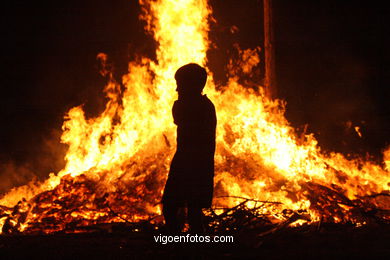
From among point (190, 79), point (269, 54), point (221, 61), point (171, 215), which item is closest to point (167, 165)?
point (171, 215)

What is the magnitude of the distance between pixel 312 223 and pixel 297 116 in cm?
700

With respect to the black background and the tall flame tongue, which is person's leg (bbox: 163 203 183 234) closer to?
the tall flame tongue

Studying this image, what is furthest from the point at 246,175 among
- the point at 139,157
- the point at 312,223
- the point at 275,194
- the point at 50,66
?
the point at 50,66

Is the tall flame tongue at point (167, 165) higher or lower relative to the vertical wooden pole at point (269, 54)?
lower

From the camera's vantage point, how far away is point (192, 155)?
155 inches

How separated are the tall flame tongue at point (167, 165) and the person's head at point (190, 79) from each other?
9.12ft

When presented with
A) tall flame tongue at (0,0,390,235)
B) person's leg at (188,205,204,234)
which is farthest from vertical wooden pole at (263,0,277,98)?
person's leg at (188,205,204,234)

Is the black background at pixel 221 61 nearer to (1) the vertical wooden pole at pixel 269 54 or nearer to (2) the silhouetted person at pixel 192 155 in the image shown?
(1) the vertical wooden pole at pixel 269 54

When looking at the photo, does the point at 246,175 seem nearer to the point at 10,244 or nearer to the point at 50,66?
the point at 10,244

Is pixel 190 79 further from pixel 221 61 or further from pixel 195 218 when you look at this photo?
pixel 221 61

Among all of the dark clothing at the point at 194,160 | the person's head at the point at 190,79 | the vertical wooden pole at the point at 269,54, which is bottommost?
the dark clothing at the point at 194,160

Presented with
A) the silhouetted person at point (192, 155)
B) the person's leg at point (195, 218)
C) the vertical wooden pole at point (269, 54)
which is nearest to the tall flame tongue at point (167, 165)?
the vertical wooden pole at point (269, 54)

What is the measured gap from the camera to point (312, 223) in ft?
17.9

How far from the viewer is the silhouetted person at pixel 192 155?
12.9 feet
